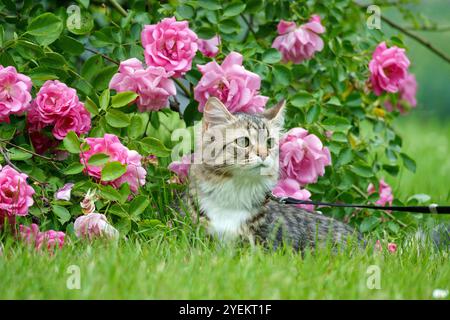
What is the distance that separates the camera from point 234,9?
142 inches

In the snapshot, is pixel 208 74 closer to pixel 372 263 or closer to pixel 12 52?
pixel 12 52

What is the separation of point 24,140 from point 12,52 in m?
0.40

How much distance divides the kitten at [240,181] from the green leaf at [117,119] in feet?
1.10

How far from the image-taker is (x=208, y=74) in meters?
3.29

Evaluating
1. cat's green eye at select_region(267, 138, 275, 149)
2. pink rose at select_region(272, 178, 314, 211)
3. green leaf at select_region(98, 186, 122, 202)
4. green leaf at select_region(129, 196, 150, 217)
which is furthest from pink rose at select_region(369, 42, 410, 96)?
green leaf at select_region(98, 186, 122, 202)

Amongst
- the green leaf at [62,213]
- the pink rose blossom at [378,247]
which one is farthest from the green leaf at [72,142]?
the pink rose blossom at [378,247]

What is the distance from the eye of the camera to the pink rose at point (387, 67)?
12.5ft

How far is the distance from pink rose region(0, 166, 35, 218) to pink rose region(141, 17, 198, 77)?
2.48ft

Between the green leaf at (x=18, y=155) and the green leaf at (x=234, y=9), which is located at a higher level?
the green leaf at (x=234, y=9)

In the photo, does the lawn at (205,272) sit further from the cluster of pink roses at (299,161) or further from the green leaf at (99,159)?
the cluster of pink roses at (299,161)

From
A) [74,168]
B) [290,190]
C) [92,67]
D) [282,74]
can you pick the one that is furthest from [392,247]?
[92,67]

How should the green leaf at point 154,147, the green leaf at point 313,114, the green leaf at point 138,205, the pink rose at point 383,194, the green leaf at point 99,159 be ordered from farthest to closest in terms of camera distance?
the pink rose at point 383,194, the green leaf at point 313,114, the green leaf at point 154,147, the green leaf at point 138,205, the green leaf at point 99,159

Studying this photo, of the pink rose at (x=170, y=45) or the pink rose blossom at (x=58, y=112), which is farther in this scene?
the pink rose at (x=170, y=45)
